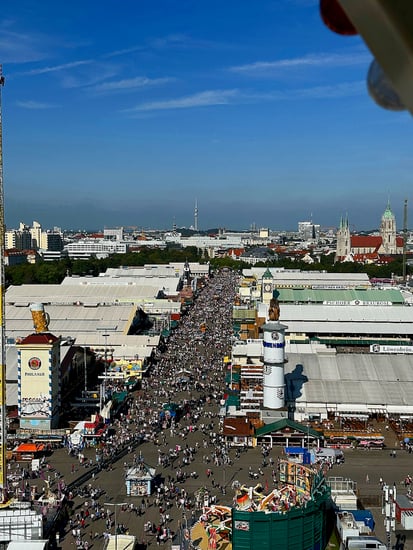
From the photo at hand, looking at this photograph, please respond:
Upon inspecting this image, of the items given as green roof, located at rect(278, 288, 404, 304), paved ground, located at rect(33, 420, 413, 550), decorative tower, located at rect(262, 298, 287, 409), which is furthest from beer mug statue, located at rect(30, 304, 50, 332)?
green roof, located at rect(278, 288, 404, 304)

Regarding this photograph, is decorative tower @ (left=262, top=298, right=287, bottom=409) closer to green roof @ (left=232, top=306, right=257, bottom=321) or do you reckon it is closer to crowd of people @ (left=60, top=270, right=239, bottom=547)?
crowd of people @ (left=60, top=270, right=239, bottom=547)

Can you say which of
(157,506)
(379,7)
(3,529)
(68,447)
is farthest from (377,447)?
(379,7)

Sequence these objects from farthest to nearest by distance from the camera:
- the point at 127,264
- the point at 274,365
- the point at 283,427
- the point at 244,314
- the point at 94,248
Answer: the point at 94,248
the point at 127,264
the point at 244,314
the point at 274,365
the point at 283,427

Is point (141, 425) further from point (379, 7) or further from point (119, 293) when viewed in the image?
point (119, 293)

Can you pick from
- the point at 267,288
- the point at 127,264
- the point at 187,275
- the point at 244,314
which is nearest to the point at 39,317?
the point at 244,314

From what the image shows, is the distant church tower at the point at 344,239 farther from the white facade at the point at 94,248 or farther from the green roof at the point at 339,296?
the green roof at the point at 339,296

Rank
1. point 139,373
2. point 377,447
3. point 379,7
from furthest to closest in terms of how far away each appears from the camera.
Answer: point 139,373
point 377,447
point 379,7

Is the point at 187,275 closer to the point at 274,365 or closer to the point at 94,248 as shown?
the point at 94,248
